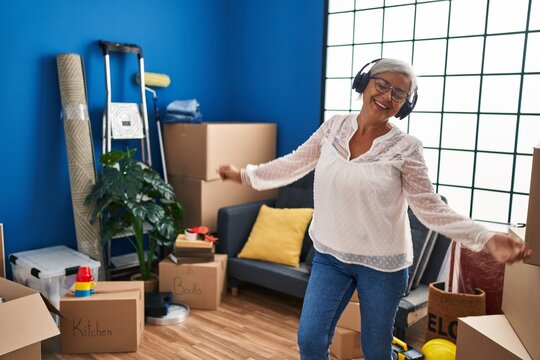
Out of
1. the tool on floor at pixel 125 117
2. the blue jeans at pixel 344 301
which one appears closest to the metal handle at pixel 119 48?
the tool on floor at pixel 125 117

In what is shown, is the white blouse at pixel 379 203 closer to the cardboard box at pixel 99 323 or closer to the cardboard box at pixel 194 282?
the cardboard box at pixel 99 323

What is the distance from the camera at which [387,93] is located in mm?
1612

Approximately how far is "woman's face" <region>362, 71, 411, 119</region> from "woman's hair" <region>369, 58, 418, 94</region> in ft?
0.03

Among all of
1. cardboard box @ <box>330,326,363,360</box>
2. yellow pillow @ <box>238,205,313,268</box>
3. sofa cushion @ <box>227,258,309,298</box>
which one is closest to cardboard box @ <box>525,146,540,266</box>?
cardboard box @ <box>330,326,363,360</box>

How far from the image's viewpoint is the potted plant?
2914 millimetres

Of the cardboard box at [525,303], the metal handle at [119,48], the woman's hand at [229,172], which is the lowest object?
the cardboard box at [525,303]

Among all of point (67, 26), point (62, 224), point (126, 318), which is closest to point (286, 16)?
point (67, 26)

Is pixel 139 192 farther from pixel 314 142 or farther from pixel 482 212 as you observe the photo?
pixel 482 212

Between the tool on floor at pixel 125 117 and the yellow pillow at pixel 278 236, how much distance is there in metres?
0.90

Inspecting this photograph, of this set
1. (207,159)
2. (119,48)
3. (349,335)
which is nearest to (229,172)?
(349,335)

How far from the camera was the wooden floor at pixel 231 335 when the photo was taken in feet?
8.07

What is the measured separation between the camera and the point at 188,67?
3.83m

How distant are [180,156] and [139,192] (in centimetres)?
57

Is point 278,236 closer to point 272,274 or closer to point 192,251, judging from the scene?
point 272,274
